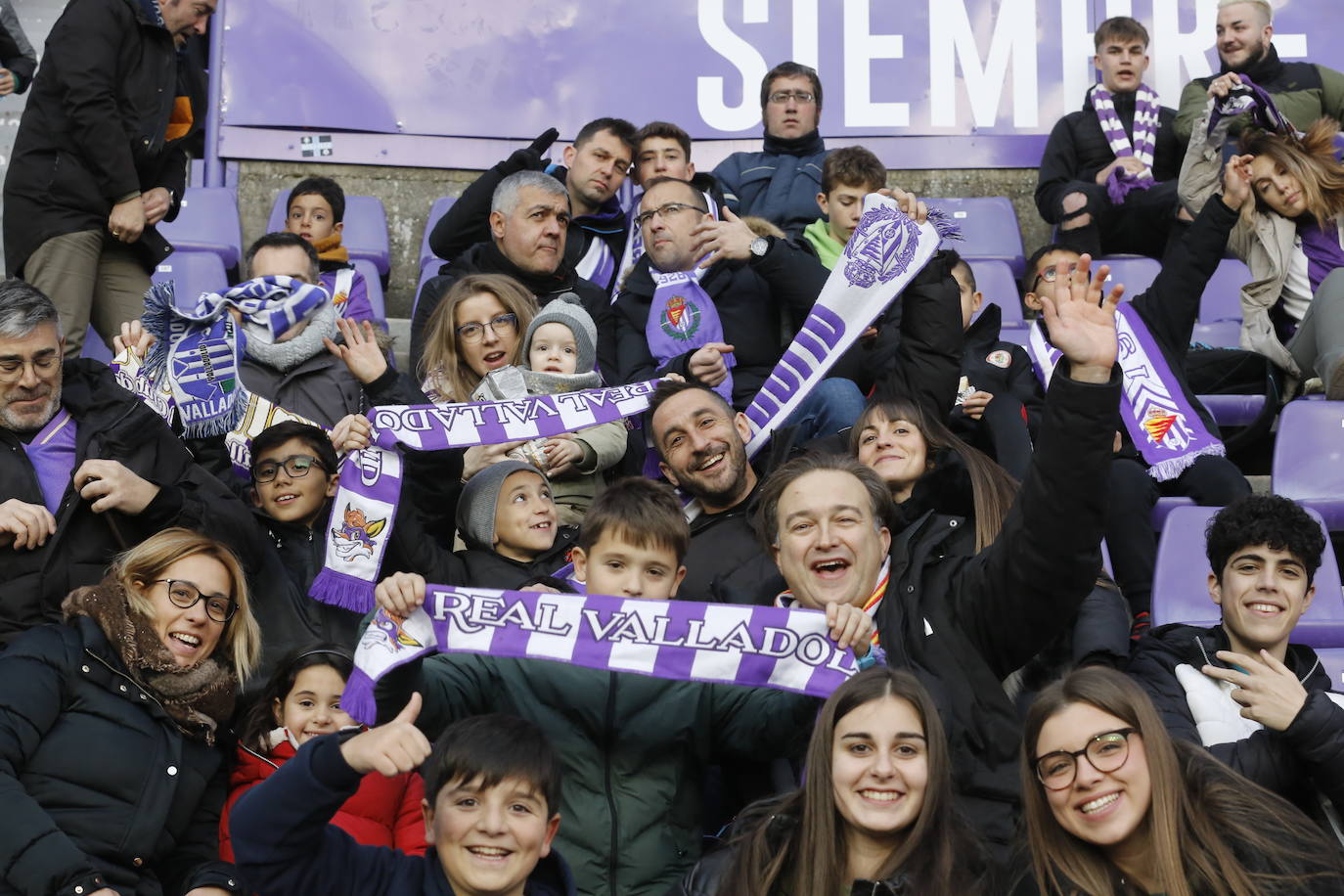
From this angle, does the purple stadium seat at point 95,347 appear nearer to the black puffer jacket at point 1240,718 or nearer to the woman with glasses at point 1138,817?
the black puffer jacket at point 1240,718

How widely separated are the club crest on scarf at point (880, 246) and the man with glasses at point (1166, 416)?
0.81 metres

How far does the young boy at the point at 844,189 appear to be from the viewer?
6.38m

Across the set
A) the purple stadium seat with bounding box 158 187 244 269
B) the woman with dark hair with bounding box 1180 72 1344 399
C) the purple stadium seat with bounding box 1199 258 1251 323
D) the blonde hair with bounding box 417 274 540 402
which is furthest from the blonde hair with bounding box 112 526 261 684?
the purple stadium seat with bounding box 1199 258 1251 323

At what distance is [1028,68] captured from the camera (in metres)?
8.63

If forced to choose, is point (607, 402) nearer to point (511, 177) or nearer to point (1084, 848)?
point (511, 177)

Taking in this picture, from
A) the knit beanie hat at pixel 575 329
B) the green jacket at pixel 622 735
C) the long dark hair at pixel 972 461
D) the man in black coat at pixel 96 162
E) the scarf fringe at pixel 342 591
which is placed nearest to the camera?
the green jacket at pixel 622 735

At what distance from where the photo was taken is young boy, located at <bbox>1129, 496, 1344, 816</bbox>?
3.49 metres

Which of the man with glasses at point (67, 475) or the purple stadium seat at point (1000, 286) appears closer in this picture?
the man with glasses at point (67, 475)

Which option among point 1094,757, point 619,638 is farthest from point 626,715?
point 1094,757

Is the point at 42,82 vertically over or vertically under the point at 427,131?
under

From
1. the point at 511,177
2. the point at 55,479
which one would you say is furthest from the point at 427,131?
the point at 55,479

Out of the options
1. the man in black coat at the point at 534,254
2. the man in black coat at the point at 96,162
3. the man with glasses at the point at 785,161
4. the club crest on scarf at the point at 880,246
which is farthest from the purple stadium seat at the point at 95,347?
the club crest on scarf at the point at 880,246

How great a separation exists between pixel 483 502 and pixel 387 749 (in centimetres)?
197

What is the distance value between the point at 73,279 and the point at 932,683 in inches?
149
